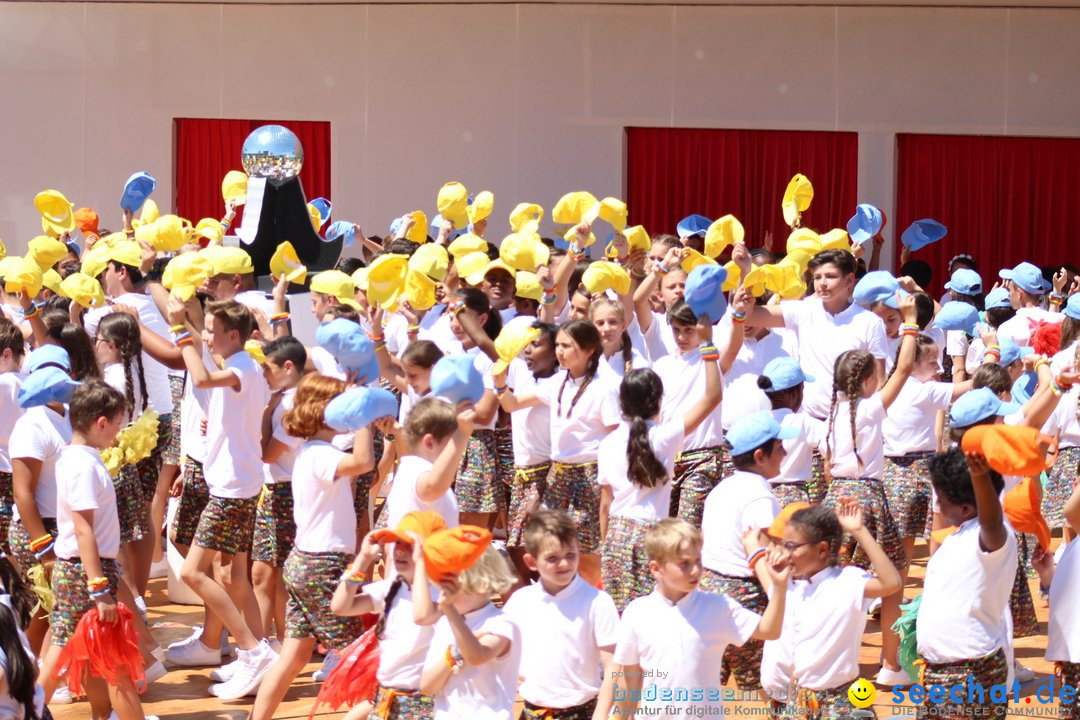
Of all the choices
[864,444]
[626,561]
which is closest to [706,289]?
[864,444]

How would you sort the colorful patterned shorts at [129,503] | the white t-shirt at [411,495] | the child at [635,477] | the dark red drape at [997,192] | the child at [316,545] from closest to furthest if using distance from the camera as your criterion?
the white t-shirt at [411,495] → the child at [316,545] → the child at [635,477] → the colorful patterned shorts at [129,503] → the dark red drape at [997,192]

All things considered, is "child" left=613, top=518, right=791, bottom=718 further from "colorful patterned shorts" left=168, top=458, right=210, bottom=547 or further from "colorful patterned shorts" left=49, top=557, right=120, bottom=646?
"colorful patterned shorts" left=168, top=458, right=210, bottom=547

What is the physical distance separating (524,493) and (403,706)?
233 centimetres

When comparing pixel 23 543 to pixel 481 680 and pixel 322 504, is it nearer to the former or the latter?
pixel 322 504

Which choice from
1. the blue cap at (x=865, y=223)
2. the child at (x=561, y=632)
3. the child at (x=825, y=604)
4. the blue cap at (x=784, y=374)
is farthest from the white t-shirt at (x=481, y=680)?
the blue cap at (x=865, y=223)

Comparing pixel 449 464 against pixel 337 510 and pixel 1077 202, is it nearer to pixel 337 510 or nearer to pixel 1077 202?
pixel 337 510

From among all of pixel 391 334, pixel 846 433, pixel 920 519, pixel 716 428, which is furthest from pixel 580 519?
pixel 391 334

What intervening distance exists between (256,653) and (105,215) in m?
9.78

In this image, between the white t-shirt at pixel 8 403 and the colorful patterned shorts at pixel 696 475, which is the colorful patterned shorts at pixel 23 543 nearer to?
the white t-shirt at pixel 8 403

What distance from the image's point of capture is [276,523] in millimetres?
6035

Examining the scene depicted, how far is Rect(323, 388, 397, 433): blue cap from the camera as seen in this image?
489 centimetres

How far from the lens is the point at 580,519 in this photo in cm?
618

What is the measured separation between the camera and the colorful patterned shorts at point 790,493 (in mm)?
5969

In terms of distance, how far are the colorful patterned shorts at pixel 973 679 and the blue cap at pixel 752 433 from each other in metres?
0.98
